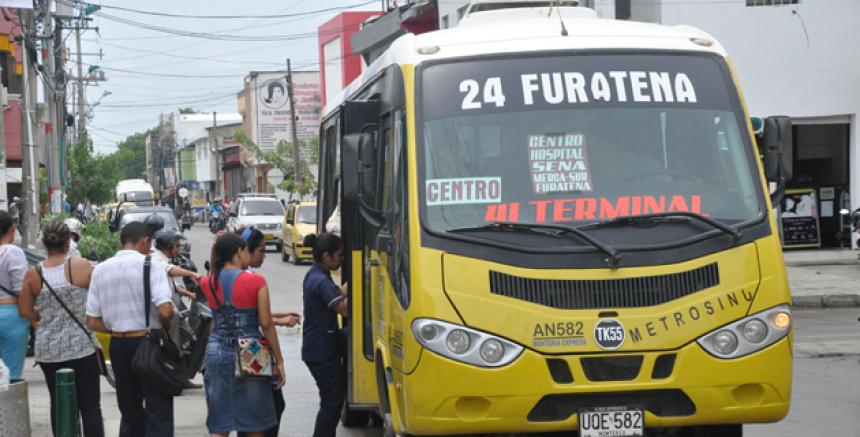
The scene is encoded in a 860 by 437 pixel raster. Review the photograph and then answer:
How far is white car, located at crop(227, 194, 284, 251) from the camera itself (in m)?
40.8

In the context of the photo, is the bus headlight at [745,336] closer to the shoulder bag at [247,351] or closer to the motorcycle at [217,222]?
the shoulder bag at [247,351]

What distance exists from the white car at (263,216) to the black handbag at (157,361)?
32185 mm

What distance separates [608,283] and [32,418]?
6.52 metres

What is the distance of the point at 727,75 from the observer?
7.62 m

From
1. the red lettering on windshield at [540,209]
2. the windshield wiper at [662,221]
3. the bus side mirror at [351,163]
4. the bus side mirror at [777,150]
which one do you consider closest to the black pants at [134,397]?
the bus side mirror at [351,163]

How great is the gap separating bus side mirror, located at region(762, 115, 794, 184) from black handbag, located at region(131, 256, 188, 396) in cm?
392

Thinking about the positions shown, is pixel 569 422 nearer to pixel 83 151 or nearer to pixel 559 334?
pixel 559 334

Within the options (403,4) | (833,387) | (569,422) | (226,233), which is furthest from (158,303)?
(403,4)

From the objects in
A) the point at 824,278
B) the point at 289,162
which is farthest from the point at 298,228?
the point at 289,162

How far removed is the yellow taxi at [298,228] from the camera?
33094 millimetres

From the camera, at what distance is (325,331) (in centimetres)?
→ 879

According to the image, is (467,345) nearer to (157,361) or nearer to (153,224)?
(157,361)

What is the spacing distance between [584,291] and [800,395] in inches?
206

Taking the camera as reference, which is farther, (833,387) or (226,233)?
(833,387)
